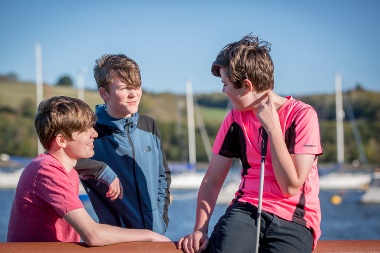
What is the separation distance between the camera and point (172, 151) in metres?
72.2

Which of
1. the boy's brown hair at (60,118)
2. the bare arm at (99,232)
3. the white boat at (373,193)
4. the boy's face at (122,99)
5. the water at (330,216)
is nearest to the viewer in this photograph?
the bare arm at (99,232)

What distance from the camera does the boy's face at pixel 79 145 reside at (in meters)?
3.72

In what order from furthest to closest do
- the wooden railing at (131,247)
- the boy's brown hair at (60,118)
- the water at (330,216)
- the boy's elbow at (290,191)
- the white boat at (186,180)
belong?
the white boat at (186,180)
the water at (330,216)
the boy's brown hair at (60,118)
the boy's elbow at (290,191)
the wooden railing at (131,247)

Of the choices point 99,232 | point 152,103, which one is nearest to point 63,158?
point 99,232

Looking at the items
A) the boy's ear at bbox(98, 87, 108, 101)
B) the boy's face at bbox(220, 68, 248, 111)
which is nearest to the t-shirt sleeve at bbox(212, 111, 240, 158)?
the boy's face at bbox(220, 68, 248, 111)

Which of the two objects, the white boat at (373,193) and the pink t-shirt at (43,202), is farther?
the white boat at (373,193)

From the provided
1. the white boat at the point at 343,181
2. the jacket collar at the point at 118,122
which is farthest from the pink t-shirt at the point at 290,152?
the white boat at the point at 343,181

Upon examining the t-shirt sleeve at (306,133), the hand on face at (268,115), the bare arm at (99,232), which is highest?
the hand on face at (268,115)

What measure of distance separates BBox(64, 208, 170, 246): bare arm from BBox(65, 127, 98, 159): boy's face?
37cm

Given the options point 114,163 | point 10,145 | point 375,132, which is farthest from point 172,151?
point 114,163

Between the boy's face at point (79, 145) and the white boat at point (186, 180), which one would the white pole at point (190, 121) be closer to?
the white boat at point (186, 180)

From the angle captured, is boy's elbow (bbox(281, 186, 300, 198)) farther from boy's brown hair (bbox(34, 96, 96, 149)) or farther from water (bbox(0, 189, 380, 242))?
water (bbox(0, 189, 380, 242))

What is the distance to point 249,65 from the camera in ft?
12.1

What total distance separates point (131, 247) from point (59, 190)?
0.48 meters
